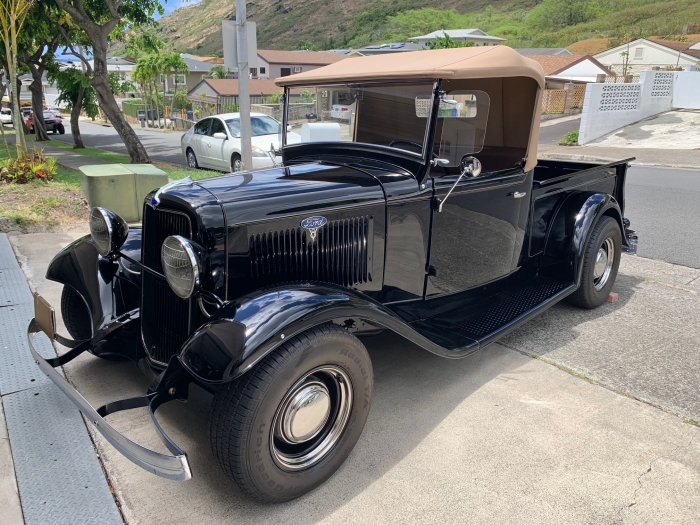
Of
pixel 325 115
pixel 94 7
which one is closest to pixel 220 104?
pixel 94 7

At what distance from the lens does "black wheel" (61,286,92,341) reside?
3533 mm

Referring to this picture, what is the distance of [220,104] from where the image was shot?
37.6m

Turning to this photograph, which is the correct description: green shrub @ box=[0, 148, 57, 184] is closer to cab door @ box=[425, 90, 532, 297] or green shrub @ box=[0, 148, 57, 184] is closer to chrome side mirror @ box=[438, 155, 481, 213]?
cab door @ box=[425, 90, 532, 297]

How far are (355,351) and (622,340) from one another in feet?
8.36

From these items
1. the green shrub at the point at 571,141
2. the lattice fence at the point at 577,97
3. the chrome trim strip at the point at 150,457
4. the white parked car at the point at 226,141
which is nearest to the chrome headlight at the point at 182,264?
the chrome trim strip at the point at 150,457

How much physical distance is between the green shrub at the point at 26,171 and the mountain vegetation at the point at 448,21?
218 ft

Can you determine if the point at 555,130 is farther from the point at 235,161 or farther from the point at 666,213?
the point at 235,161

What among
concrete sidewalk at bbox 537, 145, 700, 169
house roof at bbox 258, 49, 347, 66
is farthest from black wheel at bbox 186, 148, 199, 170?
house roof at bbox 258, 49, 347, 66

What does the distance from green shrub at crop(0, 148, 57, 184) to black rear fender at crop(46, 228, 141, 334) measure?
643 centimetres

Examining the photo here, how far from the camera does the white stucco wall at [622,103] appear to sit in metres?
18.3

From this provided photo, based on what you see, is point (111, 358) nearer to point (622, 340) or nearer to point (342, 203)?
point (342, 203)

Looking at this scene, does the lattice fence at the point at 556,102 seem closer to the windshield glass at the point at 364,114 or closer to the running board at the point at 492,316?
the running board at the point at 492,316

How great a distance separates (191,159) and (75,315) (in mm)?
11064

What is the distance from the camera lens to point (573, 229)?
167 inches
